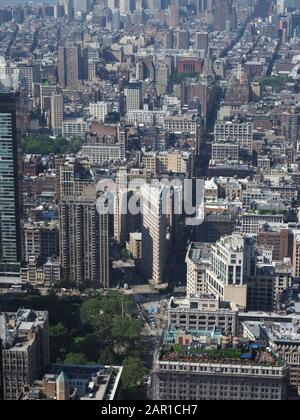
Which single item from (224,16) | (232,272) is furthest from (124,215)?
(224,16)

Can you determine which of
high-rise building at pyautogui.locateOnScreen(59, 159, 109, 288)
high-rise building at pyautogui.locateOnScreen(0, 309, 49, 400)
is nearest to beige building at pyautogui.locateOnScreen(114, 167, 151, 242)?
high-rise building at pyautogui.locateOnScreen(59, 159, 109, 288)

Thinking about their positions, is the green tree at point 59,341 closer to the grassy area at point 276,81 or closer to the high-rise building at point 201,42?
the grassy area at point 276,81

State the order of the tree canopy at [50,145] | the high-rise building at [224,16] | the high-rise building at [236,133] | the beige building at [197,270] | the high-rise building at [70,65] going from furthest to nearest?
the high-rise building at [224,16]
the high-rise building at [70,65]
the high-rise building at [236,133]
the tree canopy at [50,145]
the beige building at [197,270]

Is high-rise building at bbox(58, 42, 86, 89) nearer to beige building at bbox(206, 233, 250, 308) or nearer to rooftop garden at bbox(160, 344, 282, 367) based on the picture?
beige building at bbox(206, 233, 250, 308)

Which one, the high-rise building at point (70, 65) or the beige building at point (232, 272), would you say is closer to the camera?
the beige building at point (232, 272)

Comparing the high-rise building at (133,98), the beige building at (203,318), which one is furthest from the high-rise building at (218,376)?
the high-rise building at (133,98)

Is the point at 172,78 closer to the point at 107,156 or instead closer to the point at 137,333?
the point at 107,156
